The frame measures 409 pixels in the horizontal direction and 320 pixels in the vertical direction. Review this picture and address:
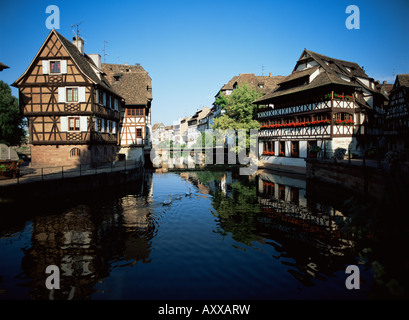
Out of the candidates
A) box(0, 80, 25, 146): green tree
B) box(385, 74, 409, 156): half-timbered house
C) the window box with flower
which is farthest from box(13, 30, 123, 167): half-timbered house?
box(385, 74, 409, 156): half-timbered house

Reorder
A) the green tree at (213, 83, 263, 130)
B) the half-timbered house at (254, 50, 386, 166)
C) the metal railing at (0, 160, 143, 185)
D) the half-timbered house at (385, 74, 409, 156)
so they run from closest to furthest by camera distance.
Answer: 1. the metal railing at (0, 160, 143, 185)
2. the half-timbered house at (254, 50, 386, 166)
3. the half-timbered house at (385, 74, 409, 156)
4. the green tree at (213, 83, 263, 130)

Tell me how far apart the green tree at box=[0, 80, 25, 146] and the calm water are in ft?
93.6

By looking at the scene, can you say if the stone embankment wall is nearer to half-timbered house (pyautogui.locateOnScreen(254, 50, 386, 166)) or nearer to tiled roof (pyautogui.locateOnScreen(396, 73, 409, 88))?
half-timbered house (pyautogui.locateOnScreen(254, 50, 386, 166))

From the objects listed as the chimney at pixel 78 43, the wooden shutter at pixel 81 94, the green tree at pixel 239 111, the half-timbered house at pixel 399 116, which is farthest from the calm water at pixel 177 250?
the green tree at pixel 239 111

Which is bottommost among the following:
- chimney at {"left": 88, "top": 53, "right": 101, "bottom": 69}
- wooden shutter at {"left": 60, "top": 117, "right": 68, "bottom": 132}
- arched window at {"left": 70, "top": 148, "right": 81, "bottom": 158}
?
arched window at {"left": 70, "top": 148, "right": 81, "bottom": 158}

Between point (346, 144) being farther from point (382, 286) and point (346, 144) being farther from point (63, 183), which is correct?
point (63, 183)

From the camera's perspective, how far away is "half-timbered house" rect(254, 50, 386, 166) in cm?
2998

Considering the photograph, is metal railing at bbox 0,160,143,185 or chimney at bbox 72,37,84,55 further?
chimney at bbox 72,37,84,55

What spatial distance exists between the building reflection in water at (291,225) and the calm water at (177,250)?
2.0 inches

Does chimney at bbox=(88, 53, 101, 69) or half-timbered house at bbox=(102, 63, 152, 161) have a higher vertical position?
chimney at bbox=(88, 53, 101, 69)

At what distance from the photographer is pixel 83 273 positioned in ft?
27.6

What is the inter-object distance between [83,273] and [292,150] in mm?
31729
